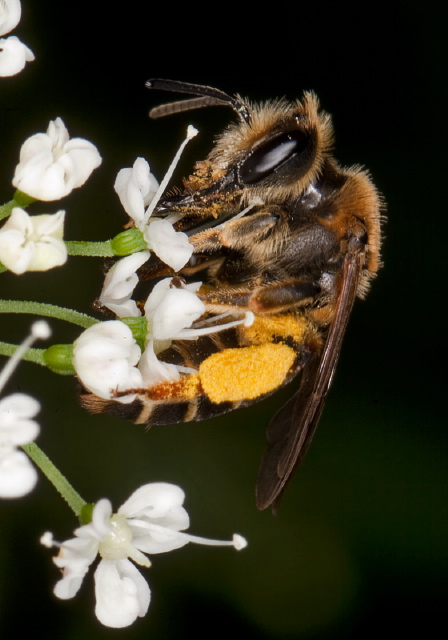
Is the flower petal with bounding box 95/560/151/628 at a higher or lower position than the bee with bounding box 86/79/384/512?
lower

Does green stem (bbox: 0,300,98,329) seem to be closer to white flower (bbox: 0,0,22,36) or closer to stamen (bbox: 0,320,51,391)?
stamen (bbox: 0,320,51,391)

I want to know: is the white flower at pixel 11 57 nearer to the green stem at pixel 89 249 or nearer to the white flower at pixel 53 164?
the white flower at pixel 53 164

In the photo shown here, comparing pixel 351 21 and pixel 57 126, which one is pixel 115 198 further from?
pixel 57 126

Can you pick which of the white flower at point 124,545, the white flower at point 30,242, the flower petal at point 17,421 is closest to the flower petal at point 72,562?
the white flower at point 124,545

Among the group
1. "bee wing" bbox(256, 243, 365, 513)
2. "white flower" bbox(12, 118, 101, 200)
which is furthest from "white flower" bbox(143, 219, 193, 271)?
"bee wing" bbox(256, 243, 365, 513)

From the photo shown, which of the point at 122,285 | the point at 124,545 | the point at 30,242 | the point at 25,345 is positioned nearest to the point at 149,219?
the point at 122,285

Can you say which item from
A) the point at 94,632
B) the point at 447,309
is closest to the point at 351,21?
the point at 447,309
